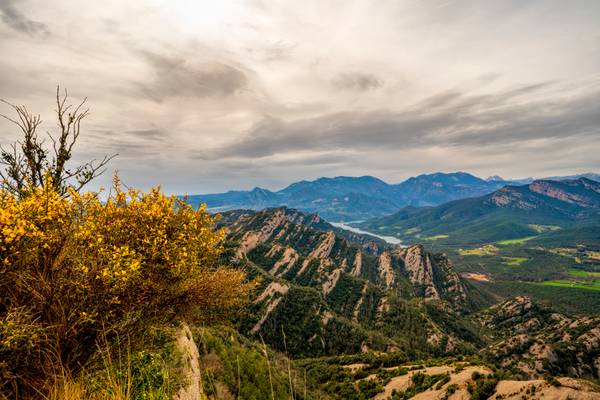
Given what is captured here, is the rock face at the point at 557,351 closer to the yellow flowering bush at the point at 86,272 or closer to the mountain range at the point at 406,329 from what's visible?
the mountain range at the point at 406,329

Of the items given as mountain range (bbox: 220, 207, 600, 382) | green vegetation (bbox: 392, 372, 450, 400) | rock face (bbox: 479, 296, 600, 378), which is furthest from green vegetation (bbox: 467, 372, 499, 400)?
rock face (bbox: 479, 296, 600, 378)

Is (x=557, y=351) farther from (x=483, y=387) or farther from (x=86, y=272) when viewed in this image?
(x=86, y=272)

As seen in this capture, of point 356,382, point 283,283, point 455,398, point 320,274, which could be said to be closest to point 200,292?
point 455,398

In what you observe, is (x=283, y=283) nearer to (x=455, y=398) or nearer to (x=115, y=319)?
(x=455, y=398)

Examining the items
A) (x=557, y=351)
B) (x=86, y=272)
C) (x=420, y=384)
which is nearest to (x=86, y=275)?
(x=86, y=272)

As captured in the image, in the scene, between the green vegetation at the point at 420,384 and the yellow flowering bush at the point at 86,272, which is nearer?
the yellow flowering bush at the point at 86,272

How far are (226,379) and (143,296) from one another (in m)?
18.0

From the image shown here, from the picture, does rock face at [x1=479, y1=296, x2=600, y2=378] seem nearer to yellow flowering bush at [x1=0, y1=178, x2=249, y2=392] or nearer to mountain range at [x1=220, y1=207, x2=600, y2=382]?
mountain range at [x1=220, y1=207, x2=600, y2=382]

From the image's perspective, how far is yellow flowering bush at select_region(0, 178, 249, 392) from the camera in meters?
7.44

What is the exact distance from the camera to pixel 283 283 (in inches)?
5714

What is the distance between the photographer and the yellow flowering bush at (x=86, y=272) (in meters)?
7.44

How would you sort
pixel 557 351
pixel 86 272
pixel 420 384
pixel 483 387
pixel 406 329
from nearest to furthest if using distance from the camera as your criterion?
pixel 86 272 < pixel 483 387 < pixel 420 384 < pixel 557 351 < pixel 406 329

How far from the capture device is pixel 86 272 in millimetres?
8406

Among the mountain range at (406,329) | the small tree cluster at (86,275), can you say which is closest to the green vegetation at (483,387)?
the mountain range at (406,329)
